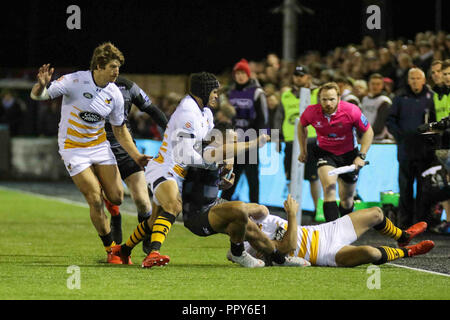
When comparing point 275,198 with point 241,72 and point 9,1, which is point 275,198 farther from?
point 9,1

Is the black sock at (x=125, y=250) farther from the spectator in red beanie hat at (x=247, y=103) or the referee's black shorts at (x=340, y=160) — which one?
the spectator in red beanie hat at (x=247, y=103)

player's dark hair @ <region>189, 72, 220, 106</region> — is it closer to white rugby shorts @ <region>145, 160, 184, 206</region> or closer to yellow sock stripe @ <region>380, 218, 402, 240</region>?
white rugby shorts @ <region>145, 160, 184, 206</region>

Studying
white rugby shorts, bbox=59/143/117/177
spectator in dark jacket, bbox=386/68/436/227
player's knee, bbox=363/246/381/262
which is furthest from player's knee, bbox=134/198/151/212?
spectator in dark jacket, bbox=386/68/436/227

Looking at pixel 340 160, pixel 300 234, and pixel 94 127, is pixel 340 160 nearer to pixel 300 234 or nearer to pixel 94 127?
pixel 300 234

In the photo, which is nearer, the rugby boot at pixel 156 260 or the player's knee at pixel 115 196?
the rugby boot at pixel 156 260

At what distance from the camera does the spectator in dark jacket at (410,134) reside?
12.9 metres

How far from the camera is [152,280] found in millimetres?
8336

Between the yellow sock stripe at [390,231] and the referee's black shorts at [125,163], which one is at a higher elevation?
the referee's black shorts at [125,163]

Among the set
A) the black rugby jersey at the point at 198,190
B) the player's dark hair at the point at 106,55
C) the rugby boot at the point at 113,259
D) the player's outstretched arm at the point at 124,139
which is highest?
the player's dark hair at the point at 106,55

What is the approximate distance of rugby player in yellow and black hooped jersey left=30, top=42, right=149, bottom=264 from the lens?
31.5 feet

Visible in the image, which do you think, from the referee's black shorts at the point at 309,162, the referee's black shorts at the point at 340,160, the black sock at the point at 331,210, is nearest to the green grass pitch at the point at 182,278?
the black sock at the point at 331,210

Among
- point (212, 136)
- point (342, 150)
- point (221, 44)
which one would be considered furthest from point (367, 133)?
point (221, 44)

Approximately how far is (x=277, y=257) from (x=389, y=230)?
3.94 feet

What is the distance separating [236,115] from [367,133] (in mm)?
3568
